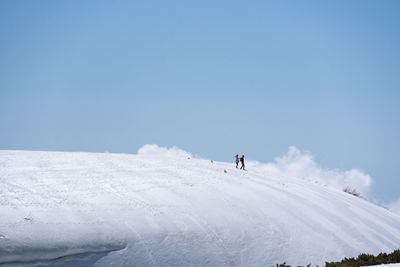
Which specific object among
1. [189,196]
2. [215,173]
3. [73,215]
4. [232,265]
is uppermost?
[215,173]

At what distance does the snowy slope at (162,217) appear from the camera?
14.8m

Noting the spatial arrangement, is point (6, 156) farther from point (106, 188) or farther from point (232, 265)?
point (232, 265)

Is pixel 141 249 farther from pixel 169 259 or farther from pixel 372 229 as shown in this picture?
pixel 372 229

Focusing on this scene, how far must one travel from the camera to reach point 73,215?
1584 cm

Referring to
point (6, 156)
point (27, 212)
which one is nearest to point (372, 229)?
point (27, 212)

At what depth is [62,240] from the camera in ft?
47.7

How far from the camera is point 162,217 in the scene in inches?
677

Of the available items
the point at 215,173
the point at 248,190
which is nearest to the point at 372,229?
the point at 248,190

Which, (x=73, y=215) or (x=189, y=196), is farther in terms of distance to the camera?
(x=189, y=196)

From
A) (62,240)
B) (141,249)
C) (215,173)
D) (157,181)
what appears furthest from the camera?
(215,173)

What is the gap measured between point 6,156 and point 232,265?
11.6m

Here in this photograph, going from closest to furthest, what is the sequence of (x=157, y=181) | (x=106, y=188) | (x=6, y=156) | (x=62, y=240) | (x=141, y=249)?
1. (x=62, y=240)
2. (x=141, y=249)
3. (x=106, y=188)
4. (x=157, y=181)
5. (x=6, y=156)

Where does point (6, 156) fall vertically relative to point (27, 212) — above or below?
above

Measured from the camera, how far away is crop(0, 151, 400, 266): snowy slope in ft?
48.6
